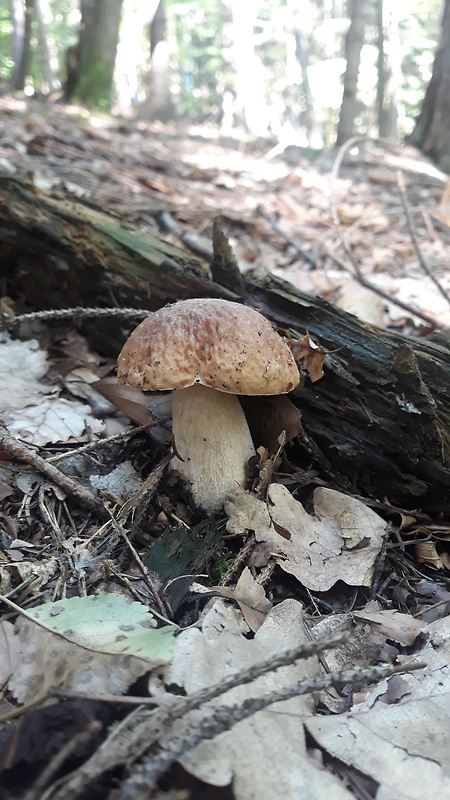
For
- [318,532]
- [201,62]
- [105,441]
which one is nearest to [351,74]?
[105,441]

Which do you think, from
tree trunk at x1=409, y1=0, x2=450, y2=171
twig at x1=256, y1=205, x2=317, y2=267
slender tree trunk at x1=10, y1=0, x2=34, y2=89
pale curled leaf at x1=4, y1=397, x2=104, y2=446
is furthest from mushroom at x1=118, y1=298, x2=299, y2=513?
slender tree trunk at x1=10, y1=0, x2=34, y2=89

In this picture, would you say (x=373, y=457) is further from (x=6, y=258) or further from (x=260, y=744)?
(x=6, y=258)

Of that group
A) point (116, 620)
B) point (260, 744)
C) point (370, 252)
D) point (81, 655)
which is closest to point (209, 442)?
point (116, 620)

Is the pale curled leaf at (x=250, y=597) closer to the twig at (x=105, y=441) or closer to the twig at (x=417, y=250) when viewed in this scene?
the twig at (x=105, y=441)

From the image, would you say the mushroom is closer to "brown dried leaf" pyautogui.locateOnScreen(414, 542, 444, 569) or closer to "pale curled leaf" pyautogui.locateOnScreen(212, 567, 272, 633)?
"pale curled leaf" pyautogui.locateOnScreen(212, 567, 272, 633)

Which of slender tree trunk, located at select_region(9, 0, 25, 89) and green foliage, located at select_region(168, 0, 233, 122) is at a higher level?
green foliage, located at select_region(168, 0, 233, 122)

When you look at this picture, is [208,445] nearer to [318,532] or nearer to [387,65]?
[318,532]
